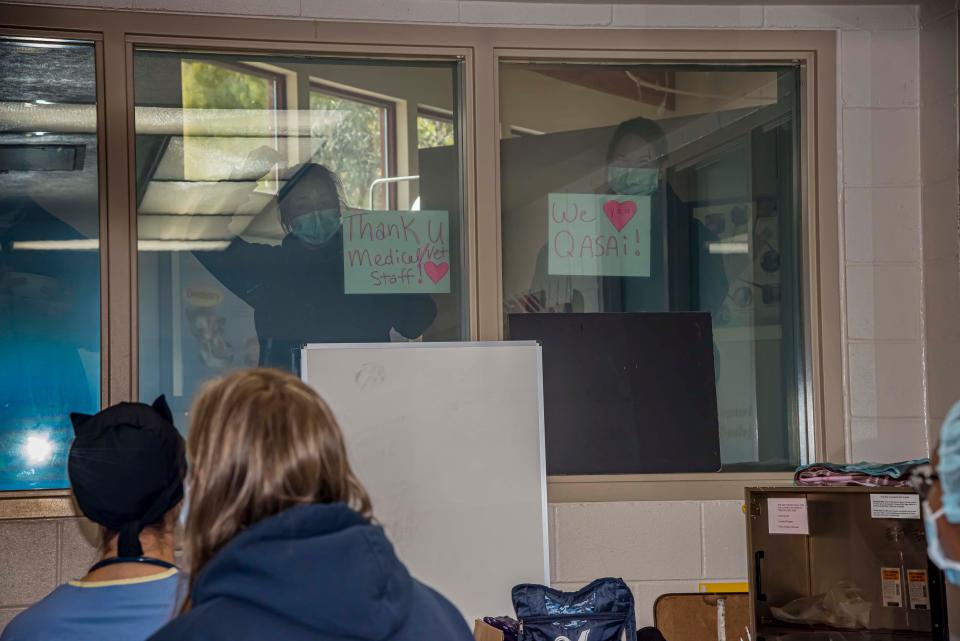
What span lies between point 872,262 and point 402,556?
1793 mm

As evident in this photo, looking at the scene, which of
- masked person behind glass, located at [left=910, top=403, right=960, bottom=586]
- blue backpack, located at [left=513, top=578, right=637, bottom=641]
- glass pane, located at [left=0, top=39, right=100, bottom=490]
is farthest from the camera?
glass pane, located at [left=0, top=39, right=100, bottom=490]

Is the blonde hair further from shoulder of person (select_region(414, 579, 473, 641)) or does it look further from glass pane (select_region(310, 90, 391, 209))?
glass pane (select_region(310, 90, 391, 209))

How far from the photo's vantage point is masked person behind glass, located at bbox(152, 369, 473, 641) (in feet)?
3.83

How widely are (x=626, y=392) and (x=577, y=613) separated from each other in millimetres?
913

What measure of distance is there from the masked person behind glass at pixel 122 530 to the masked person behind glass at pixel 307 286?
4.92 ft

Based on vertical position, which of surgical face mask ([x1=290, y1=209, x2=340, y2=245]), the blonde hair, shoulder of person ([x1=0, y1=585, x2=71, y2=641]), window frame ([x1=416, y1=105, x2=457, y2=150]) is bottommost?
shoulder of person ([x1=0, y1=585, x2=71, y2=641])

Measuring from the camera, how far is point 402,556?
10.2 feet

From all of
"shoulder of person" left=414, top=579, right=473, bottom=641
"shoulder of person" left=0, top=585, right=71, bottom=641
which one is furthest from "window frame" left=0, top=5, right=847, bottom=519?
"shoulder of person" left=414, top=579, right=473, bottom=641

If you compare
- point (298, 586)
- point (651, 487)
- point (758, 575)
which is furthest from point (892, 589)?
point (298, 586)

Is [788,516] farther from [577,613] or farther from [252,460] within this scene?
[252,460]

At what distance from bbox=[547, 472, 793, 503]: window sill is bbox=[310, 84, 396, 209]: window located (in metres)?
1.08

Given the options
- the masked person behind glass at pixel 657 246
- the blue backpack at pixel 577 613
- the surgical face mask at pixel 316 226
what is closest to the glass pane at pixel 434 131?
the surgical face mask at pixel 316 226

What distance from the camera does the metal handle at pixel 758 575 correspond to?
2.85m

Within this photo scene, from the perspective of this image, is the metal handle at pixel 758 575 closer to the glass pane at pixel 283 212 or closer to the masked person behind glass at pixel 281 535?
the glass pane at pixel 283 212
